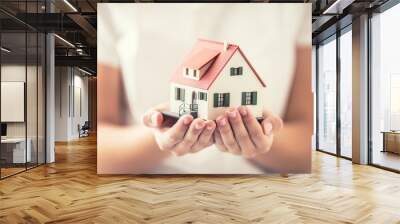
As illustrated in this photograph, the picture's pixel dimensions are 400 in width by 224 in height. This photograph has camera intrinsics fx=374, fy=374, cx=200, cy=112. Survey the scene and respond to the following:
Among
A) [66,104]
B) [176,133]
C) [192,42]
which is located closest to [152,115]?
[176,133]

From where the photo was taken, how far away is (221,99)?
6.39 m

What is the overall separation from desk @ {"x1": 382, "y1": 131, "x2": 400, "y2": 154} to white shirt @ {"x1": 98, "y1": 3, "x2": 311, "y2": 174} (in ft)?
11.6

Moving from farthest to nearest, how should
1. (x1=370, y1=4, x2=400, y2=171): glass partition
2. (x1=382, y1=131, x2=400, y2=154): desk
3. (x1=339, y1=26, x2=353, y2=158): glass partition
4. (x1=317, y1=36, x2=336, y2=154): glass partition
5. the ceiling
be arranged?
(x1=317, y1=36, x2=336, y2=154): glass partition < (x1=339, y1=26, x2=353, y2=158): glass partition < (x1=382, y1=131, x2=400, y2=154): desk < (x1=370, y1=4, x2=400, y2=171): glass partition < the ceiling

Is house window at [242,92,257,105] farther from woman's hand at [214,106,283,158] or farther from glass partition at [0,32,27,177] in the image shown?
glass partition at [0,32,27,177]

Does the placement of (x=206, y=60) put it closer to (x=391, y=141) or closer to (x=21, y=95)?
(x=21, y=95)

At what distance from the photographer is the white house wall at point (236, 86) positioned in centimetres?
635

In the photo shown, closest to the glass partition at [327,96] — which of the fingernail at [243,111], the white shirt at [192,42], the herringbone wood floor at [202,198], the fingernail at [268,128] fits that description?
the herringbone wood floor at [202,198]

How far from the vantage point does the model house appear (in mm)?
6371

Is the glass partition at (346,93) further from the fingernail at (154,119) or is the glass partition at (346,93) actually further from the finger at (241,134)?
the fingernail at (154,119)

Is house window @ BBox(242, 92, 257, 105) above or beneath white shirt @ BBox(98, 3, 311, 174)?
beneath

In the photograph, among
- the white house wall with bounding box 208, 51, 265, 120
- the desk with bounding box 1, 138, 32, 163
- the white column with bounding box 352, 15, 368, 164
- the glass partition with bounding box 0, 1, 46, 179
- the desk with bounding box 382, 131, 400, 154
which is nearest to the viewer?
the white house wall with bounding box 208, 51, 265, 120

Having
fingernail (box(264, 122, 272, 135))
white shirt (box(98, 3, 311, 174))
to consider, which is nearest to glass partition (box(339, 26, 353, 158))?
white shirt (box(98, 3, 311, 174))

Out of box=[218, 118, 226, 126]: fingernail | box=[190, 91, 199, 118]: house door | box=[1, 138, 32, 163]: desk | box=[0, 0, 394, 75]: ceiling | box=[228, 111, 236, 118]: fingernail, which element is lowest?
box=[1, 138, 32, 163]: desk

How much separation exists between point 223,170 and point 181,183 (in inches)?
35.4
